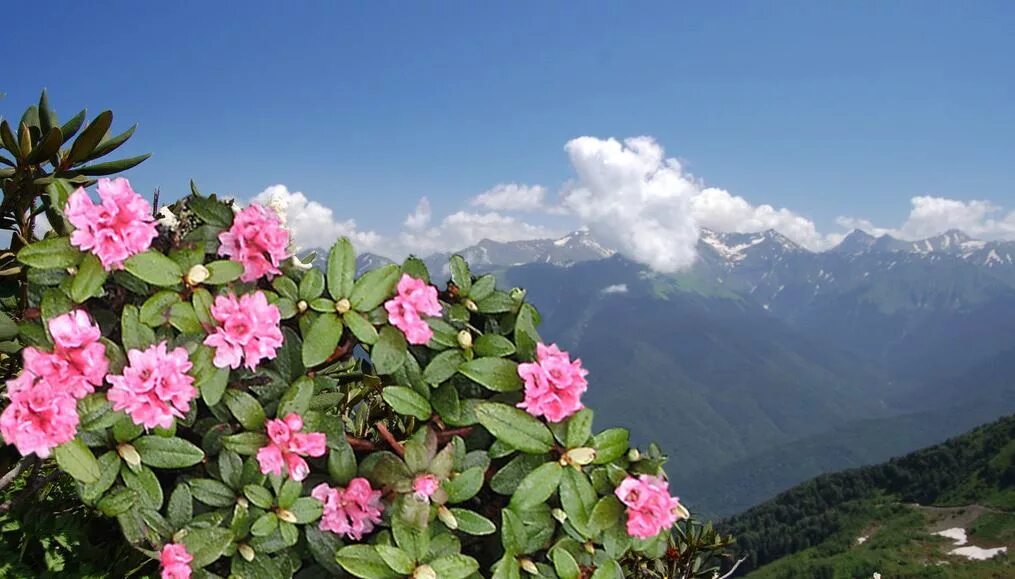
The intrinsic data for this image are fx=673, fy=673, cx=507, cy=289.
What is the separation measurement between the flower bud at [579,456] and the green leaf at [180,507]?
46.2 inches

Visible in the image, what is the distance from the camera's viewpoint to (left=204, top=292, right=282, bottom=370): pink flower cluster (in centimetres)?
197

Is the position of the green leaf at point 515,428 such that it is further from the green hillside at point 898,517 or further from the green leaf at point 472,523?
the green hillside at point 898,517

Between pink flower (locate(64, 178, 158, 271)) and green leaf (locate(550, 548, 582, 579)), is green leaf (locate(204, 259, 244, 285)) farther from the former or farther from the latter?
green leaf (locate(550, 548, 582, 579))

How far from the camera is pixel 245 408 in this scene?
2.05 meters

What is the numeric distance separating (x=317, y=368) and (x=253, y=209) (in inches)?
22.8

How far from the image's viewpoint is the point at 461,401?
7.30ft

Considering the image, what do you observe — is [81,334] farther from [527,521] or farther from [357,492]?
[527,521]

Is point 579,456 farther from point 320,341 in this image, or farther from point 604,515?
point 320,341

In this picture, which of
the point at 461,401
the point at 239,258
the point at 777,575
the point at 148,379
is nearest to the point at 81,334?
the point at 148,379

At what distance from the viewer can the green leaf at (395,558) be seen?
200cm

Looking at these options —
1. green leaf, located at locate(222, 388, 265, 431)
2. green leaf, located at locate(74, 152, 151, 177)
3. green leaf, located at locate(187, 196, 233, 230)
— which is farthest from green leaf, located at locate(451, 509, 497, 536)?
green leaf, located at locate(74, 152, 151, 177)

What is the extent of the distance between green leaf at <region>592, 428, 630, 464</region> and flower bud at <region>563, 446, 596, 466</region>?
49mm

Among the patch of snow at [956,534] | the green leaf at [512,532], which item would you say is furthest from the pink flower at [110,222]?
the patch of snow at [956,534]

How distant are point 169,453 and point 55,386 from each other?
358mm
